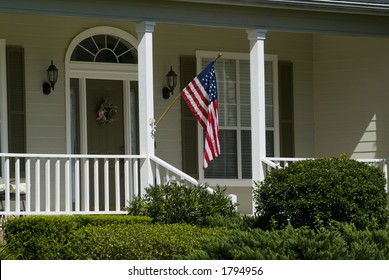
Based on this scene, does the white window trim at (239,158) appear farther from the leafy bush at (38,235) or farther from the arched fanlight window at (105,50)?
the leafy bush at (38,235)

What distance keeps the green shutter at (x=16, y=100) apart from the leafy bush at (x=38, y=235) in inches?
146

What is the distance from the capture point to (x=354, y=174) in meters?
12.0

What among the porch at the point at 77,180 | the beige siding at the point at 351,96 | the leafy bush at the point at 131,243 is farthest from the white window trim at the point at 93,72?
the leafy bush at the point at 131,243

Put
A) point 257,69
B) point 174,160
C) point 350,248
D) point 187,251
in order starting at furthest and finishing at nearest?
point 174,160 < point 257,69 < point 187,251 < point 350,248

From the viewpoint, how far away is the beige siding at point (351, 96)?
1719cm

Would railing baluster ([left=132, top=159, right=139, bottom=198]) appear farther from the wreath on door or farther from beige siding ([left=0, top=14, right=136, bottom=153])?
the wreath on door

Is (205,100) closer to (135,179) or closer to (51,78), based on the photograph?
(135,179)

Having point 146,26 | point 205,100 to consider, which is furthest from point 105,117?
point 146,26

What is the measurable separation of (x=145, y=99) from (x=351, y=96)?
4.60 meters

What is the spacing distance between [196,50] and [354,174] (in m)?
5.90

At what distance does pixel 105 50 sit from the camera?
16.6 meters

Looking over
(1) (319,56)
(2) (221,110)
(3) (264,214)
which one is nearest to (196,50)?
(2) (221,110)

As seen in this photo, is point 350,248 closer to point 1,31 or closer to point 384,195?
point 384,195

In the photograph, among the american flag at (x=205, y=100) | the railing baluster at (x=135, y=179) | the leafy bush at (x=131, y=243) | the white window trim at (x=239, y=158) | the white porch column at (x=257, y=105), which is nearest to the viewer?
the leafy bush at (x=131, y=243)
